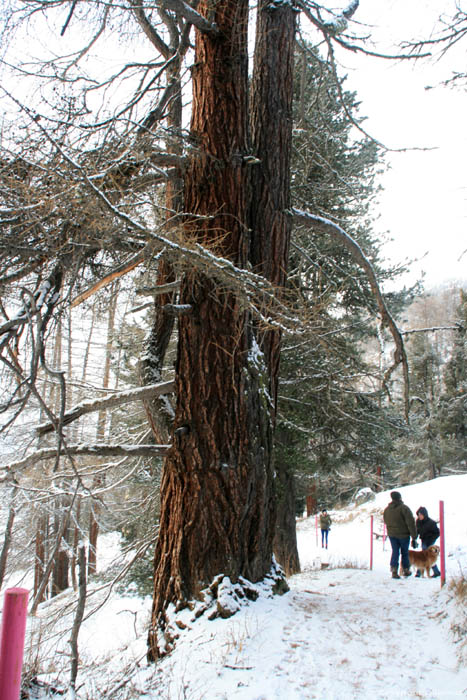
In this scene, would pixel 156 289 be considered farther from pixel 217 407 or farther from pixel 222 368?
pixel 217 407

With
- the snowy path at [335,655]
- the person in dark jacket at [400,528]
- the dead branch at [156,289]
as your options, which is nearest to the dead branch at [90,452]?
the dead branch at [156,289]

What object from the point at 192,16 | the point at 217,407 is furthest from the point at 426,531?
the point at 192,16

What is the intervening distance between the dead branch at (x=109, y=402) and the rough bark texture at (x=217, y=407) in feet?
1.21

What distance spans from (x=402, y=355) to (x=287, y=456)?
5.54 metres

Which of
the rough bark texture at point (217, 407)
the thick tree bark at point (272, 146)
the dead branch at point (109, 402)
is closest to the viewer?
the rough bark texture at point (217, 407)

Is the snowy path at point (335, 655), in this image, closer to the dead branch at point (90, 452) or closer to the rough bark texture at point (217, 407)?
the rough bark texture at point (217, 407)

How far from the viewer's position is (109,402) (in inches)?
175

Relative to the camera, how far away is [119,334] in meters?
9.95

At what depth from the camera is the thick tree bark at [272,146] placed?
4.76 metres

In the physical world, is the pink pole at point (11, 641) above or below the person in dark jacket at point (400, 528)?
above

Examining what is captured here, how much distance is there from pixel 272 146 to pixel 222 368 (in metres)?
2.48

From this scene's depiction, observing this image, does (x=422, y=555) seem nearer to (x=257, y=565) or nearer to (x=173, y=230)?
(x=257, y=565)

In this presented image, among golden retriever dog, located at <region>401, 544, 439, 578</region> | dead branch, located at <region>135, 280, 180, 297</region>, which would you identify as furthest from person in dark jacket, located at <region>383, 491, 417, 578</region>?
dead branch, located at <region>135, 280, 180, 297</region>

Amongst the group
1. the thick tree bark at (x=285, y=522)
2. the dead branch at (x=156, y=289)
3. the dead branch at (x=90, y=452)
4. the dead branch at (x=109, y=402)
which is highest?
the dead branch at (x=156, y=289)
